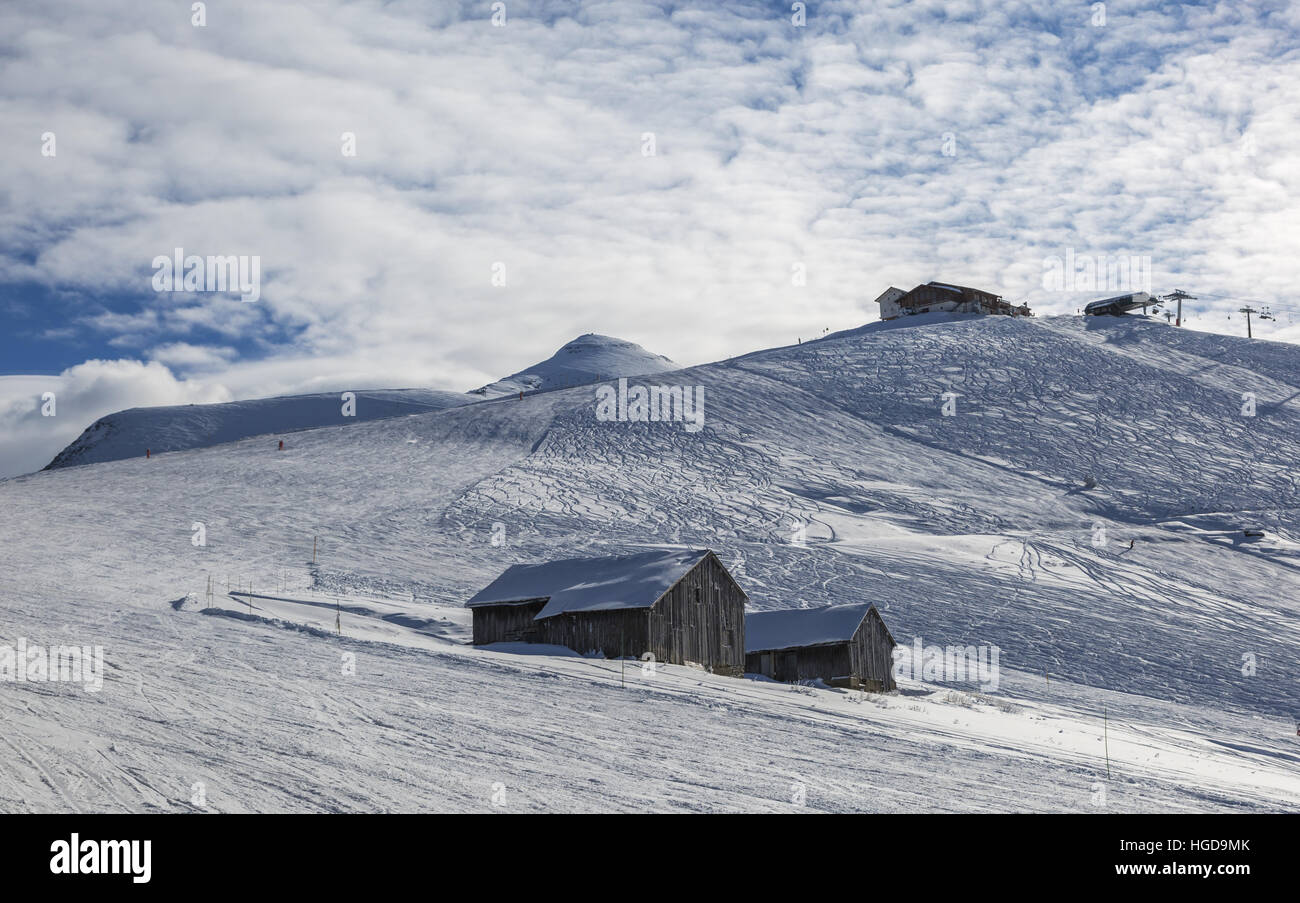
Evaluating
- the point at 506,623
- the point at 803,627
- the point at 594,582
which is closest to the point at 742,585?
the point at 803,627

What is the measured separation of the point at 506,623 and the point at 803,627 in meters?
10.8

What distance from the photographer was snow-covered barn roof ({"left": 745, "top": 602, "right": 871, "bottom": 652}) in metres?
39.5

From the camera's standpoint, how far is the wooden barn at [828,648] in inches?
1542

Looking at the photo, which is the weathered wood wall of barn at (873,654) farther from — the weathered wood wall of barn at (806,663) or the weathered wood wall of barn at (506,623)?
the weathered wood wall of barn at (506,623)

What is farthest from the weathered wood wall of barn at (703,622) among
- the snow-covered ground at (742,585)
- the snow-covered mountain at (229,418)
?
the snow-covered mountain at (229,418)

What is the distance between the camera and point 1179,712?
38938 mm

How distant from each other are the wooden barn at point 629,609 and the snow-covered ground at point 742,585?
198 cm

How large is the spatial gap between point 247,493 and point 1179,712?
5250 centimetres
